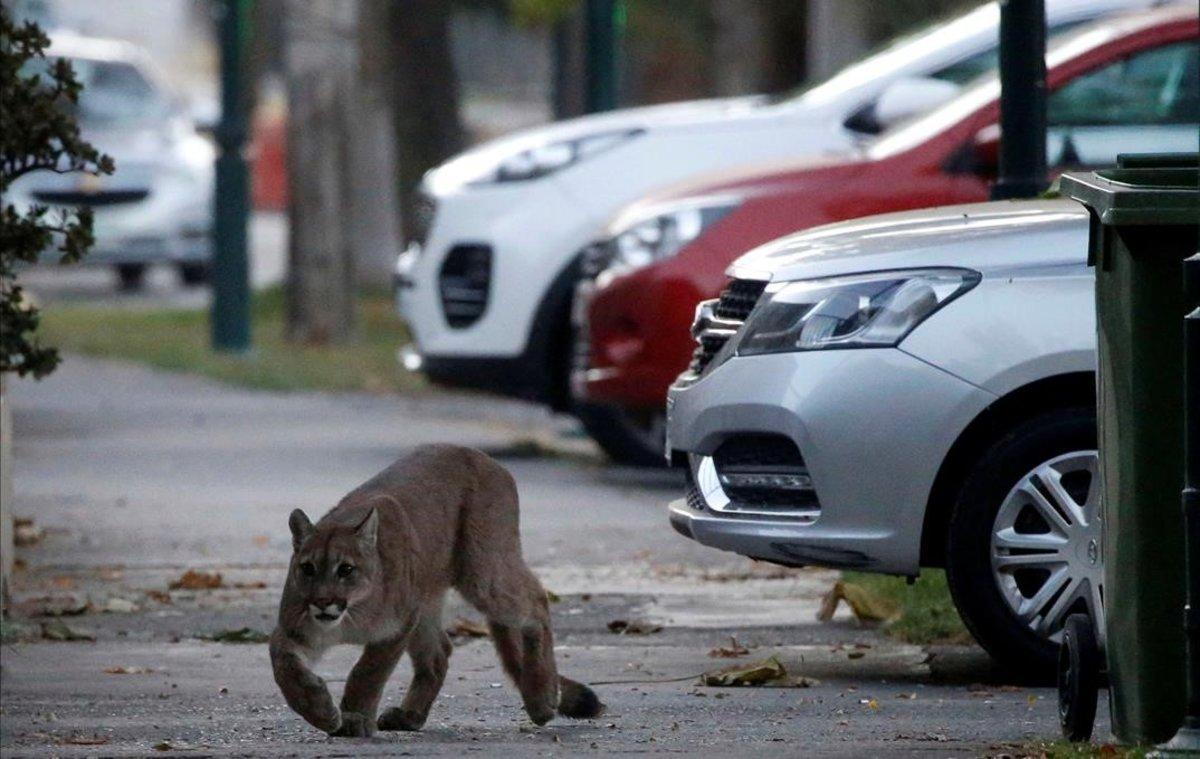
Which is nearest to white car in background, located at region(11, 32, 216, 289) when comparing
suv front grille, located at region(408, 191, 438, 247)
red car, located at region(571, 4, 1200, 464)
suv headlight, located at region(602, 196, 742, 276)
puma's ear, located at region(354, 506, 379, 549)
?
suv front grille, located at region(408, 191, 438, 247)

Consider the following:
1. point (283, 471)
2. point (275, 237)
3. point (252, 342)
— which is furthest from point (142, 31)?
point (283, 471)

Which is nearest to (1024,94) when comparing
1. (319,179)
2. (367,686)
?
(367,686)

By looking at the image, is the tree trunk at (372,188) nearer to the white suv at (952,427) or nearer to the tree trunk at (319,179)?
the tree trunk at (319,179)

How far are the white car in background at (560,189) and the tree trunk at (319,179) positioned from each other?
5938 mm

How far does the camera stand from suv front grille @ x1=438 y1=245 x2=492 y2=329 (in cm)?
1170

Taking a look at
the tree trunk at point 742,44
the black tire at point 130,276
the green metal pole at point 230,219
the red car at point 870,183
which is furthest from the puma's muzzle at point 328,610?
the black tire at point 130,276

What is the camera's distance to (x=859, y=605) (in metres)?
7.95

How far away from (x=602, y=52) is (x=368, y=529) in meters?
8.80

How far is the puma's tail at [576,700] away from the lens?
6.28m

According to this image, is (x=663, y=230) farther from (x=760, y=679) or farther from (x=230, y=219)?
(x=230, y=219)

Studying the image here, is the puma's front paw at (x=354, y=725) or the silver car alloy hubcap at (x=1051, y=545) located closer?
the puma's front paw at (x=354, y=725)

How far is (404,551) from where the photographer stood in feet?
19.5

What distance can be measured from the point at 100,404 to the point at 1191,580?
10.4m

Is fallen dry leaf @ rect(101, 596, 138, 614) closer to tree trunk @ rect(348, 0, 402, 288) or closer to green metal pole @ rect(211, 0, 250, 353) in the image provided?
green metal pole @ rect(211, 0, 250, 353)
